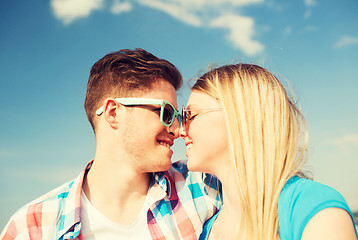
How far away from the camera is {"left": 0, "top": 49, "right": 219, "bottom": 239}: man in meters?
3.00

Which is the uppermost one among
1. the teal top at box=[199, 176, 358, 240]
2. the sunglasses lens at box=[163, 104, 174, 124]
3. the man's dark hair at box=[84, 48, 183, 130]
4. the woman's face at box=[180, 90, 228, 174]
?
the man's dark hair at box=[84, 48, 183, 130]

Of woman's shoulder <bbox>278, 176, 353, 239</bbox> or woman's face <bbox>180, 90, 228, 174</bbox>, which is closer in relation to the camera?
woman's shoulder <bbox>278, 176, 353, 239</bbox>

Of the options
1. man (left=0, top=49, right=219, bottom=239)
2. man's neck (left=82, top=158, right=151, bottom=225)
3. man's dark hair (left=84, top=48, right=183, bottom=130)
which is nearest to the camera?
man (left=0, top=49, right=219, bottom=239)

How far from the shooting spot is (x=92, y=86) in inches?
160

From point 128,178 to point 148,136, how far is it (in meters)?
0.53

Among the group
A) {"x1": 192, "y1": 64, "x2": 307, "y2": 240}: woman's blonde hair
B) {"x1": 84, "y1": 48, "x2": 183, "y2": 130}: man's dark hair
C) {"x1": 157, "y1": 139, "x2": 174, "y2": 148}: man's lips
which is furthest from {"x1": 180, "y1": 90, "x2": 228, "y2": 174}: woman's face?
{"x1": 84, "y1": 48, "x2": 183, "y2": 130}: man's dark hair

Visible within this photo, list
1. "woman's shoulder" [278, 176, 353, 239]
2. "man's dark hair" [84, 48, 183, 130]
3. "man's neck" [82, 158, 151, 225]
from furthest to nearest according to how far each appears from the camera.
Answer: "man's dark hair" [84, 48, 183, 130] → "man's neck" [82, 158, 151, 225] → "woman's shoulder" [278, 176, 353, 239]

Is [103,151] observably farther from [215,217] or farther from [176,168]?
[215,217]

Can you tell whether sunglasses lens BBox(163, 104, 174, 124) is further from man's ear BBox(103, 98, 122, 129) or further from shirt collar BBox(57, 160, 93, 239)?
shirt collar BBox(57, 160, 93, 239)

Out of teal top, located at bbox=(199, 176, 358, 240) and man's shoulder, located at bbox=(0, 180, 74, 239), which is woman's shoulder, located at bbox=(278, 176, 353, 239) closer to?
teal top, located at bbox=(199, 176, 358, 240)

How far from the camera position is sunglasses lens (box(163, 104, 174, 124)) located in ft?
12.1

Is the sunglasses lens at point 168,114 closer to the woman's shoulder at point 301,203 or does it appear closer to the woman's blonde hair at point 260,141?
the woman's blonde hair at point 260,141

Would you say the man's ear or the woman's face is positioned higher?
the man's ear

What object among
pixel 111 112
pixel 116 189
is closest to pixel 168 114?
pixel 111 112
